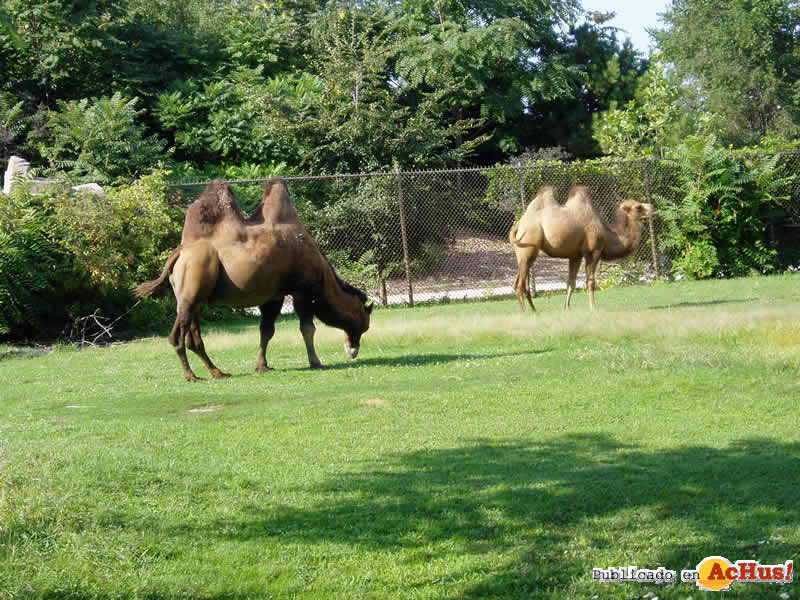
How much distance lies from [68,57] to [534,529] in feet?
81.8

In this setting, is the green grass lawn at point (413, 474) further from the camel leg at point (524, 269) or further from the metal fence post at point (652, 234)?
the metal fence post at point (652, 234)

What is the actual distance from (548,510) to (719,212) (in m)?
17.7

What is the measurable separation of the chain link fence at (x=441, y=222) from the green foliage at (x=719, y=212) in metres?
0.64

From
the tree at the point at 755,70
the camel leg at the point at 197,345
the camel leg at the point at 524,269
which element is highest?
the tree at the point at 755,70

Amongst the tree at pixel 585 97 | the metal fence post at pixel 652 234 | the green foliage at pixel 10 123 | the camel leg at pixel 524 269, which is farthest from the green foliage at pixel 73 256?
the tree at pixel 585 97

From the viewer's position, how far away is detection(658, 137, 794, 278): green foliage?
21719mm

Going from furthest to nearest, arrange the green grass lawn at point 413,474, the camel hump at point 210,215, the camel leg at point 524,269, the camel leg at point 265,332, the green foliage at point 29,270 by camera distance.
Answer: the camel leg at point 524,269
the green foliage at point 29,270
the camel leg at point 265,332
the camel hump at point 210,215
the green grass lawn at point 413,474

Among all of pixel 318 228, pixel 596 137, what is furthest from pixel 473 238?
pixel 596 137

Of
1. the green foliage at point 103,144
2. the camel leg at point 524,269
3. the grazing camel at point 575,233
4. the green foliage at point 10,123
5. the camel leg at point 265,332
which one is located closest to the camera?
the camel leg at point 265,332

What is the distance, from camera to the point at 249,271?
1080 centimetres

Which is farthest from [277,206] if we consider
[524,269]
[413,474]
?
[524,269]

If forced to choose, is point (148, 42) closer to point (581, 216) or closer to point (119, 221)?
point (119, 221)

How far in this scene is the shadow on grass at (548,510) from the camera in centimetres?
523

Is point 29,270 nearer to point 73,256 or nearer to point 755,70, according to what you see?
point 73,256
